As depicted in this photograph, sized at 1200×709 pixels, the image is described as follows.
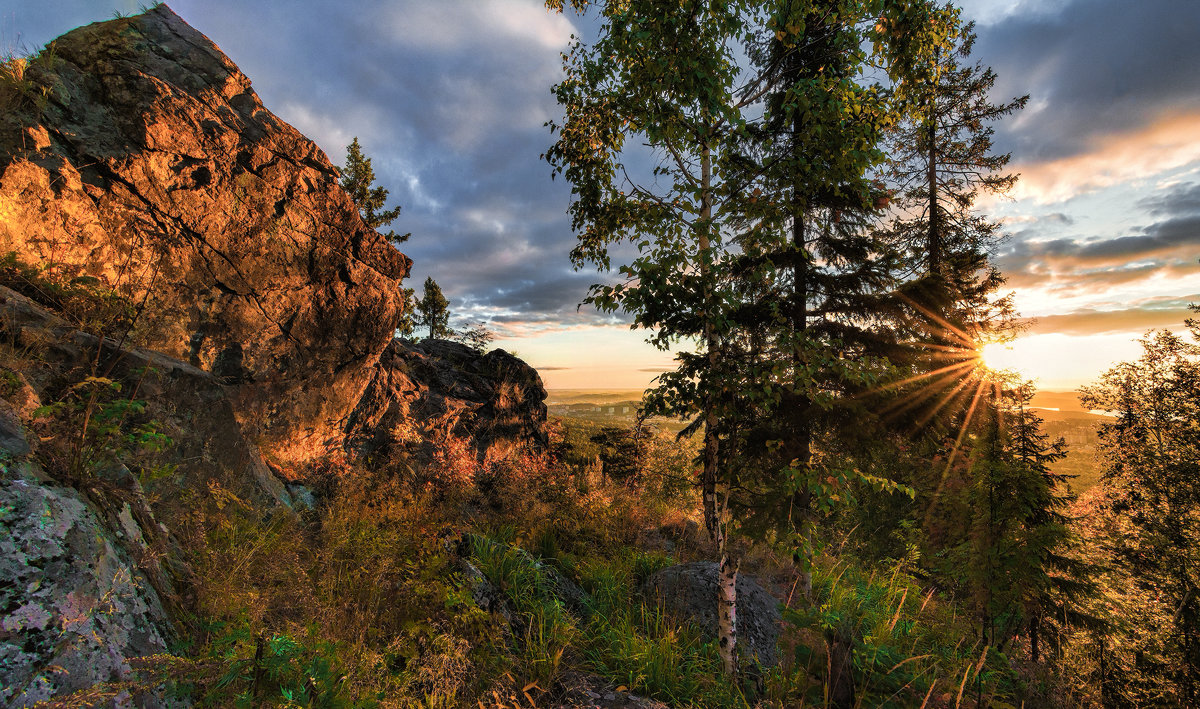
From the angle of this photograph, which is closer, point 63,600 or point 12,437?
point 63,600

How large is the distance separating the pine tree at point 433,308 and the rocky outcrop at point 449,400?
43.0 feet

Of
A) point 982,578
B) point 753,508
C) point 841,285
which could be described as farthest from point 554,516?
point 841,285

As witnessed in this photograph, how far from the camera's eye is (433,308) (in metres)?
28.7

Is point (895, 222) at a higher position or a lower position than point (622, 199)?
higher

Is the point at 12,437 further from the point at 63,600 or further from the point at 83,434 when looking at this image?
the point at 63,600

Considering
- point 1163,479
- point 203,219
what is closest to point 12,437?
point 203,219

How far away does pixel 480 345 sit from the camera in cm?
2205

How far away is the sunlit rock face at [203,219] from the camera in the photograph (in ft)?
18.1

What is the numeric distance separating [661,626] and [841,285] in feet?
30.1

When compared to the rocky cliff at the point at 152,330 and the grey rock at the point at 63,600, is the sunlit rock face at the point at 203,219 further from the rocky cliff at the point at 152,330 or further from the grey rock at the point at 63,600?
the grey rock at the point at 63,600

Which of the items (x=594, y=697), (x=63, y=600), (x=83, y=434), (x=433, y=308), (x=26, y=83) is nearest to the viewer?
(x=63, y=600)

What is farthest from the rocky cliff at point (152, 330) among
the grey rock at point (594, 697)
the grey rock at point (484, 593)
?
the grey rock at point (594, 697)

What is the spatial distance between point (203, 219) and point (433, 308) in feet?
73.3

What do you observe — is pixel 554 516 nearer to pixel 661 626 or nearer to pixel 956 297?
pixel 661 626
